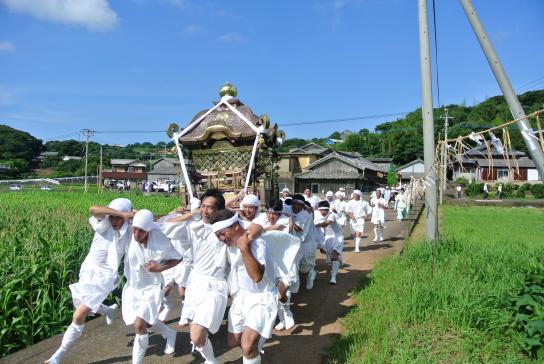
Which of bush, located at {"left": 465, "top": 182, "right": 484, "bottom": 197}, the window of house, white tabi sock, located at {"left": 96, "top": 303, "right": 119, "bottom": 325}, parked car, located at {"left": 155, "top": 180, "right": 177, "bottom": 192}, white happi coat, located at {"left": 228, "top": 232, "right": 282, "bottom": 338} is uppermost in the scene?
the window of house

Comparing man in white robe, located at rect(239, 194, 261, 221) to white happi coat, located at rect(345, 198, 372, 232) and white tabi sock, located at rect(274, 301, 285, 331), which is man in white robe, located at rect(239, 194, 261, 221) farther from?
white happi coat, located at rect(345, 198, 372, 232)

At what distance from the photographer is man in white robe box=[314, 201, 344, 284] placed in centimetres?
843

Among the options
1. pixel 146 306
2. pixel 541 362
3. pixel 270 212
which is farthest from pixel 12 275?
pixel 541 362

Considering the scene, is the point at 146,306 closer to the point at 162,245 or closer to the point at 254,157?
the point at 162,245

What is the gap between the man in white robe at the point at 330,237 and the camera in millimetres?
8430

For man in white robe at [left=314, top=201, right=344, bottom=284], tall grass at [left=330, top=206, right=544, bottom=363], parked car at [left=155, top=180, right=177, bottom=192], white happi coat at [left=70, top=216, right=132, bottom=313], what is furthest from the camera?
parked car at [left=155, top=180, right=177, bottom=192]

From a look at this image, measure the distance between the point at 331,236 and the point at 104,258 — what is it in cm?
490

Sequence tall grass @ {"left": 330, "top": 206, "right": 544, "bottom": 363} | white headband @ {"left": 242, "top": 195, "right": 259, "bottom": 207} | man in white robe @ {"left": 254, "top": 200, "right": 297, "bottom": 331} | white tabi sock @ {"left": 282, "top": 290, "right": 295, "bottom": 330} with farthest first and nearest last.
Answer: white tabi sock @ {"left": 282, "top": 290, "right": 295, "bottom": 330} < white headband @ {"left": 242, "top": 195, "right": 259, "bottom": 207} < man in white robe @ {"left": 254, "top": 200, "right": 297, "bottom": 331} < tall grass @ {"left": 330, "top": 206, "right": 544, "bottom": 363}

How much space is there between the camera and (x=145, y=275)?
4.54m

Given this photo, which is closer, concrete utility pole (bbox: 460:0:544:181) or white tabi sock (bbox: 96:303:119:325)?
white tabi sock (bbox: 96:303:119:325)

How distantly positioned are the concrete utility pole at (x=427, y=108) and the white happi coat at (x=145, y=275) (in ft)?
21.6

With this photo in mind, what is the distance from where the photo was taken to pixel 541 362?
12.9ft

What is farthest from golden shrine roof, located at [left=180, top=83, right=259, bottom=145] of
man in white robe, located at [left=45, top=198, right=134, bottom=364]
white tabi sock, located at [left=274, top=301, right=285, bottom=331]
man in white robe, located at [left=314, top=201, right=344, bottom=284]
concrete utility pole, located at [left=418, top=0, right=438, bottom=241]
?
concrete utility pole, located at [left=418, top=0, right=438, bottom=241]

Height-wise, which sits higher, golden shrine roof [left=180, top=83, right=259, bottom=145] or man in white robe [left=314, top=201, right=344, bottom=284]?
golden shrine roof [left=180, top=83, right=259, bottom=145]
